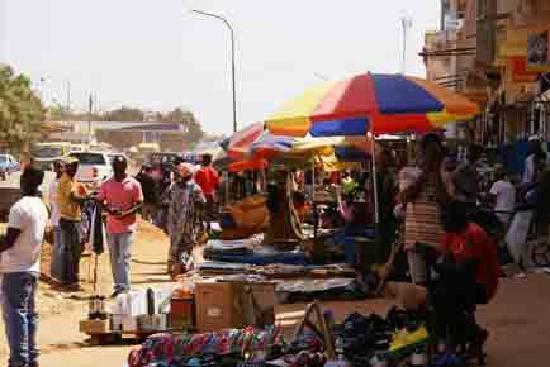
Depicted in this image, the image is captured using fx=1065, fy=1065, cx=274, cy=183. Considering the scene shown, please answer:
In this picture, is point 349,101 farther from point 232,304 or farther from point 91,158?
point 91,158

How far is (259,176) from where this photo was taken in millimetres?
28406

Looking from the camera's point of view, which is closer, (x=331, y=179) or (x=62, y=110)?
(x=331, y=179)

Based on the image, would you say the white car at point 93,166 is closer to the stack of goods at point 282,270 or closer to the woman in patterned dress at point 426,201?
the stack of goods at point 282,270

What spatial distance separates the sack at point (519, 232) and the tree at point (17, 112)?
54.6 metres

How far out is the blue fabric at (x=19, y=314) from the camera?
8328 mm

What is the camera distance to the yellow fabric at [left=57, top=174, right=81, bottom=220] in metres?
14.2

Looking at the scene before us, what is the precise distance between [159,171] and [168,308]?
22918mm

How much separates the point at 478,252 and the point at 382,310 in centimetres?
367

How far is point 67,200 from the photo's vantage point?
14.2 metres

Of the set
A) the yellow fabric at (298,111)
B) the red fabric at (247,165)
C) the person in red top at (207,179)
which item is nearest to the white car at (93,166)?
the red fabric at (247,165)

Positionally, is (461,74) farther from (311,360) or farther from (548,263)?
(311,360)

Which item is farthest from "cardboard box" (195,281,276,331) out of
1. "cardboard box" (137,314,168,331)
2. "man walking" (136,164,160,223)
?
"man walking" (136,164,160,223)

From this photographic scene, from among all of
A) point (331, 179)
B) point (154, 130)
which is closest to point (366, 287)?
point (331, 179)

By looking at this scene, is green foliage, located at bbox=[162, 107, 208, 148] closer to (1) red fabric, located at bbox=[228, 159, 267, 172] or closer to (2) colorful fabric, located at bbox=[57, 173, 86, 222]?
(1) red fabric, located at bbox=[228, 159, 267, 172]
